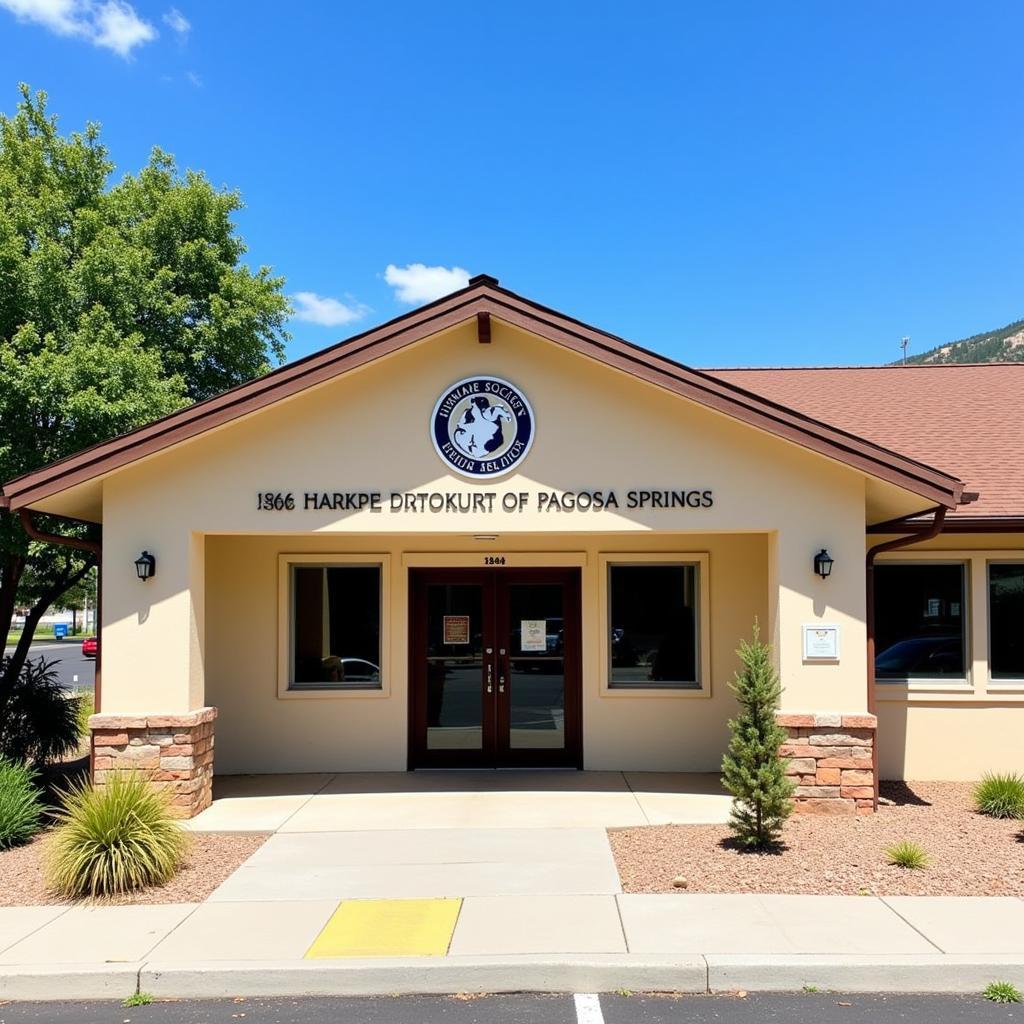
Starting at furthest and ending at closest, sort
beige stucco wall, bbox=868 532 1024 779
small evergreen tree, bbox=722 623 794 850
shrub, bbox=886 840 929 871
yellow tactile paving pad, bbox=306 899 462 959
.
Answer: beige stucco wall, bbox=868 532 1024 779 < small evergreen tree, bbox=722 623 794 850 < shrub, bbox=886 840 929 871 < yellow tactile paving pad, bbox=306 899 462 959

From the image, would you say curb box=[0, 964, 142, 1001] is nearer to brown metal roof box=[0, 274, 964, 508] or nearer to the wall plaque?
brown metal roof box=[0, 274, 964, 508]

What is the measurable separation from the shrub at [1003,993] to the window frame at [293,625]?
705 cm

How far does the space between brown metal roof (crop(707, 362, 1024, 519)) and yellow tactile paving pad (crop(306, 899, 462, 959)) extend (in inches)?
274

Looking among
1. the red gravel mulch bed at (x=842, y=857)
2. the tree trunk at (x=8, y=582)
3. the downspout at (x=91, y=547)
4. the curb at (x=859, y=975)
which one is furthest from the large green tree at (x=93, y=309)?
the curb at (x=859, y=975)

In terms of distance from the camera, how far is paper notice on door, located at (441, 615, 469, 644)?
437 inches

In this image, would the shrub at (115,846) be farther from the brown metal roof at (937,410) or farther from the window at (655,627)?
the brown metal roof at (937,410)

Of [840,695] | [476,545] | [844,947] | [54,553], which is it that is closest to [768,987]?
[844,947]

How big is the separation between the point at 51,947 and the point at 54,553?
6982 millimetres

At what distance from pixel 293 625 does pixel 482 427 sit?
12.2 ft

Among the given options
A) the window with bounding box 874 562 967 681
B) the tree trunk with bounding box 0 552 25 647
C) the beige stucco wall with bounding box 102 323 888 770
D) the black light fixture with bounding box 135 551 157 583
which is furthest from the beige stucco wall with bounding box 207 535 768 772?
the tree trunk with bounding box 0 552 25 647

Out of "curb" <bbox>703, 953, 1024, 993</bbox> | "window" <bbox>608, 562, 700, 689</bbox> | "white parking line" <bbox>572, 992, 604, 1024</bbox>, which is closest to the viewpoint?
"white parking line" <bbox>572, 992, 604, 1024</bbox>

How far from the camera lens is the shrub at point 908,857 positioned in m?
7.09

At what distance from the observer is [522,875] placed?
7.03 metres

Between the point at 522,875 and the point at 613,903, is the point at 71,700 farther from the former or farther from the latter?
the point at 613,903
